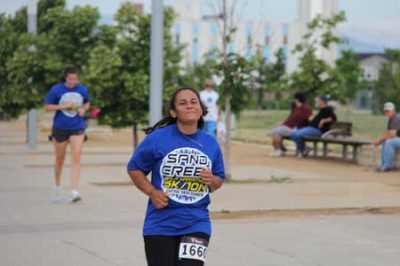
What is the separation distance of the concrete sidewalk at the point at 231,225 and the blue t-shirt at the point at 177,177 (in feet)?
9.44

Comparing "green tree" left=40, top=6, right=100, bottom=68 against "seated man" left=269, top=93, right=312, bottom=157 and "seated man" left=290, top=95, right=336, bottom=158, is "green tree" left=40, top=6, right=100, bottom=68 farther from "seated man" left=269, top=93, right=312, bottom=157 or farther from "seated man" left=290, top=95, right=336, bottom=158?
"seated man" left=290, top=95, right=336, bottom=158

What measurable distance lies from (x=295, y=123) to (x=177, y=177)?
1911 cm

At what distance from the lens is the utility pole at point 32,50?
25.5 metres

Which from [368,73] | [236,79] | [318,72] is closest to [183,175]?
[236,79]

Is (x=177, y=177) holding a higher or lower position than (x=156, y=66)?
lower

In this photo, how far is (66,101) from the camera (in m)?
13.5

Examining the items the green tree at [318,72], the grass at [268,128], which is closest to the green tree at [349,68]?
the grass at [268,128]

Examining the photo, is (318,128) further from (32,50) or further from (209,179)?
(209,179)

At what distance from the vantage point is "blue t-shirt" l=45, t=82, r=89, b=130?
44.2 feet

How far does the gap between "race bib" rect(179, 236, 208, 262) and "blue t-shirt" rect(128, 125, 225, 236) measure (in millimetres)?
50

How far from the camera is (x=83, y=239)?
32.8ft

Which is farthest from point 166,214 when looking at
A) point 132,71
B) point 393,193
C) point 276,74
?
point 276,74

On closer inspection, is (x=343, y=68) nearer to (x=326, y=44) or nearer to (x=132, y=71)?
(x=326, y=44)

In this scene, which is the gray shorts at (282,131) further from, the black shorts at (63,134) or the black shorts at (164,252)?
the black shorts at (164,252)
